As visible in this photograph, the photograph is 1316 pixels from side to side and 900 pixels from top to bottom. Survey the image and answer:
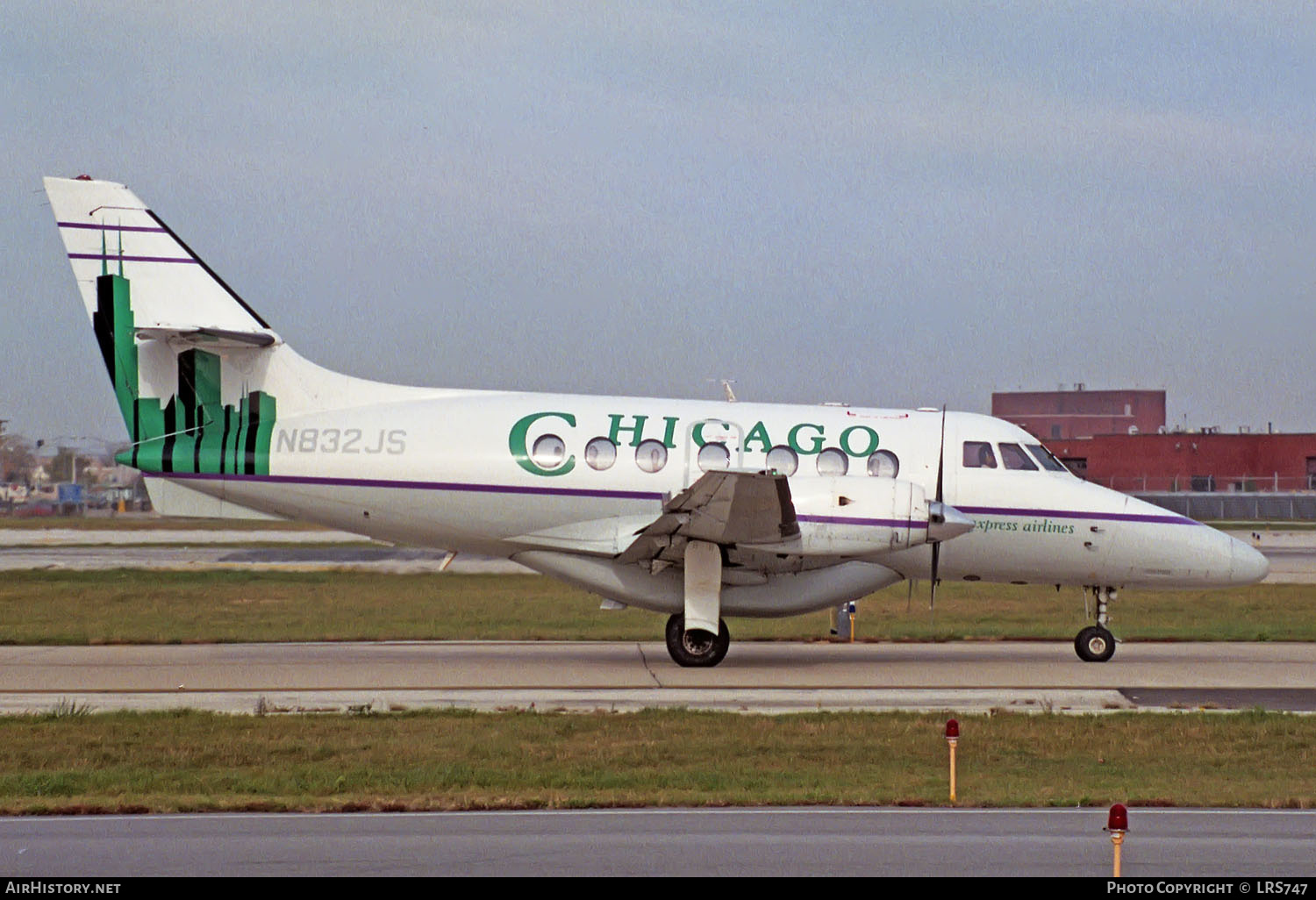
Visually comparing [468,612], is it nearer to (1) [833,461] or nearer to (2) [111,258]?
(1) [833,461]

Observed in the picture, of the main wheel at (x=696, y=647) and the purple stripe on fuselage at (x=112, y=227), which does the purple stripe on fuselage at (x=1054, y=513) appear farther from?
the purple stripe on fuselage at (x=112, y=227)

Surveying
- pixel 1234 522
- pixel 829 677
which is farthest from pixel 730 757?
pixel 1234 522

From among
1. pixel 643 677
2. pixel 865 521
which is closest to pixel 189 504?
pixel 643 677

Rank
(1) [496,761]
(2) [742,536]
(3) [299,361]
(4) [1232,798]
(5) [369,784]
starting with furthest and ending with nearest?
(3) [299,361]
(2) [742,536]
(1) [496,761]
(5) [369,784]
(4) [1232,798]

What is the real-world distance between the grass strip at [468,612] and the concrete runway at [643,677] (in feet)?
5.22

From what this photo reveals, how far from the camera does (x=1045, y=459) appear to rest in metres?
21.7

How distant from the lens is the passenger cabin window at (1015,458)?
2153 cm

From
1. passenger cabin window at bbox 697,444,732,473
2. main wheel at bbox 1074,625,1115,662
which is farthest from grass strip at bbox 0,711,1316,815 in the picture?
passenger cabin window at bbox 697,444,732,473

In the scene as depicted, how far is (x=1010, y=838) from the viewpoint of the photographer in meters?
9.73

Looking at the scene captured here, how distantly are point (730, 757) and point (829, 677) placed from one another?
6.17 meters

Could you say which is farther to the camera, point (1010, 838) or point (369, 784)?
point (369, 784)

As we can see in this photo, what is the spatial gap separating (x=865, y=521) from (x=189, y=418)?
9891 millimetres

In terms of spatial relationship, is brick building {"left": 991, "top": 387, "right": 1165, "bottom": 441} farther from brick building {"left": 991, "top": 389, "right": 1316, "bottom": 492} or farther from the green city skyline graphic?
the green city skyline graphic

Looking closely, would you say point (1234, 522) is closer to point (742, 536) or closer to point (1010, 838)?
point (742, 536)
